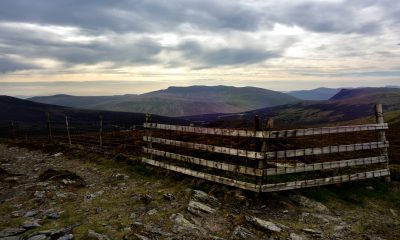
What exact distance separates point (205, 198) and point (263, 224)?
2679mm

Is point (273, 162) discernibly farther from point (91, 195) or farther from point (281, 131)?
point (91, 195)

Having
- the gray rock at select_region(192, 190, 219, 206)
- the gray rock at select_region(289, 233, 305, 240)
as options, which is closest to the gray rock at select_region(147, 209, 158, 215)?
the gray rock at select_region(192, 190, 219, 206)

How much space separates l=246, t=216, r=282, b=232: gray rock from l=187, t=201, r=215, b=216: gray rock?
56.6 inches

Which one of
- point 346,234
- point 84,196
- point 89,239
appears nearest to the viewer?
point 89,239

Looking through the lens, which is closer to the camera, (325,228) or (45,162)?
(325,228)

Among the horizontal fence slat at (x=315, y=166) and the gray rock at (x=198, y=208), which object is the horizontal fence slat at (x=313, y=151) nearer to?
the horizontal fence slat at (x=315, y=166)

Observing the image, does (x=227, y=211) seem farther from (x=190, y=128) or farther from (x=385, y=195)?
(x=385, y=195)

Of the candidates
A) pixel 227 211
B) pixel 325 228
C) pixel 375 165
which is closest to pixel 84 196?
pixel 227 211

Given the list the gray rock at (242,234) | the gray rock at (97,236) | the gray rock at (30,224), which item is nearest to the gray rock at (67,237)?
the gray rock at (97,236)

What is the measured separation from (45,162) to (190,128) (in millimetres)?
12610

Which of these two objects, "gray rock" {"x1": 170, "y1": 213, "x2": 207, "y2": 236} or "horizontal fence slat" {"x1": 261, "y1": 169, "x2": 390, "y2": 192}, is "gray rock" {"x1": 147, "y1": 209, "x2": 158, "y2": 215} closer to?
"gray rock" {"x1": 170, "y1": 213, "x2": 207, "y2": 236}

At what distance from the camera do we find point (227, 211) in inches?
457

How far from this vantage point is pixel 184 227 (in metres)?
10.2

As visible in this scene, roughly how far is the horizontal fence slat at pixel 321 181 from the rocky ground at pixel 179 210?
41 cm
